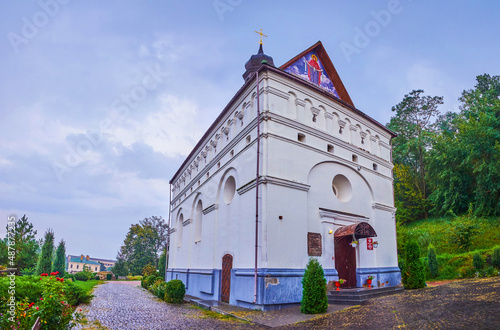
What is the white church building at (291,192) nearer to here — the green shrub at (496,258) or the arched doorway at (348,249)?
the arched doorway at (348,249)

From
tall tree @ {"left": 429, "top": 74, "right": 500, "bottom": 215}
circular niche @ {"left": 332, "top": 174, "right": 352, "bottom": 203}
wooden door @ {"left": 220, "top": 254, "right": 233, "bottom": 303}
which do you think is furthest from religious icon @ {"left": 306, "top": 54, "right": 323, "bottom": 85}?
tall tree @ {"left": 429, "top": 74, "right": 500, "bottom": 215}

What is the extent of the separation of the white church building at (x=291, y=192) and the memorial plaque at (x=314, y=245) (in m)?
0.05

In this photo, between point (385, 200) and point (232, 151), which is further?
point (385, 200)

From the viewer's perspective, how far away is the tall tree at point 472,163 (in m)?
26.6

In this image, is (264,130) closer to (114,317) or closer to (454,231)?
(114,317)

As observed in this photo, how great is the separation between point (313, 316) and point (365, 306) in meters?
1.86

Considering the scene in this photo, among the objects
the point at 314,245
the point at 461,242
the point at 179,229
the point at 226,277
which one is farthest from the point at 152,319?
the point at 461,242

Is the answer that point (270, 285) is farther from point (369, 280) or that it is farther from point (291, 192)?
point (369, 280)

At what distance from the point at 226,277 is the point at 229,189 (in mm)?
4234

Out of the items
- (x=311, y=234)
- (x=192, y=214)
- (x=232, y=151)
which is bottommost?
(x=311, y=234)

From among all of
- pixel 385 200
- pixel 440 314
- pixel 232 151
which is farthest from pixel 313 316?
pixel 385 200

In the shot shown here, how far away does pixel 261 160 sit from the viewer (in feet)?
42.0

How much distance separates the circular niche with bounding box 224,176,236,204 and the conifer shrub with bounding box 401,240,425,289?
27.2 feet

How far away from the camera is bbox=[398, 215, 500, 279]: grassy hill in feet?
63.3
